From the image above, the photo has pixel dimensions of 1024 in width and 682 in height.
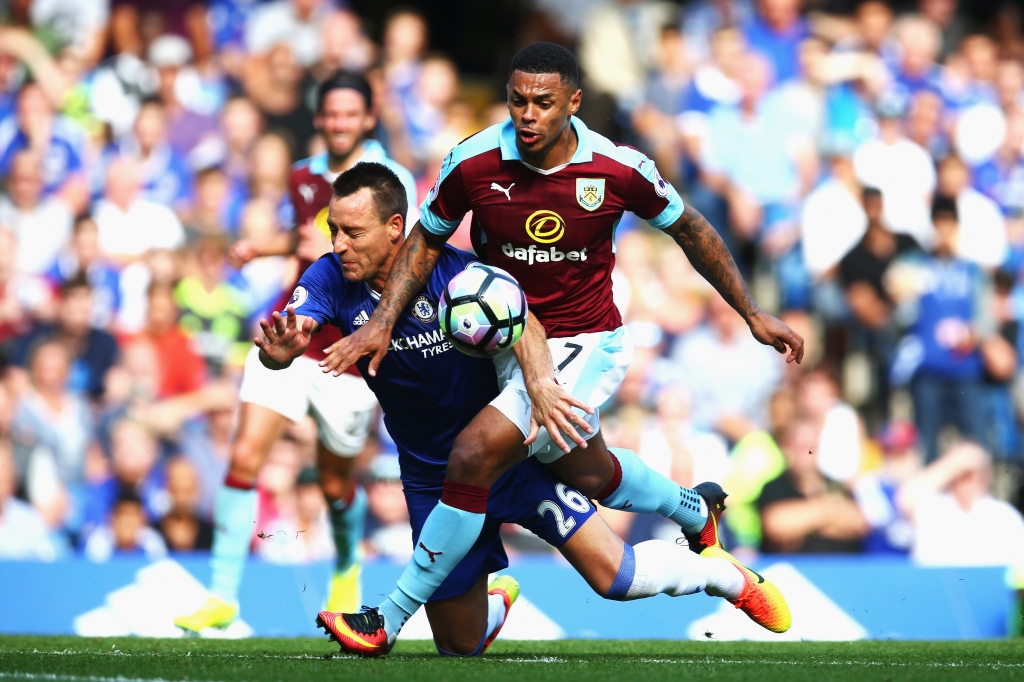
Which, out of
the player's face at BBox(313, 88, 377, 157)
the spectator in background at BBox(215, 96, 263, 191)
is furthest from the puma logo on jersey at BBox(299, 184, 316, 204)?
the spectator in background at BBox(215, 96, 263, 191)

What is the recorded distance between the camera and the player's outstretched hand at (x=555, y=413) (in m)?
5.09

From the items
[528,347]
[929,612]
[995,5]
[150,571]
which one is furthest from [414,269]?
[995,5]

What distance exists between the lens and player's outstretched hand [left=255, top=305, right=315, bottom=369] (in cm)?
503

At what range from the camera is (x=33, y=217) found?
1074cm

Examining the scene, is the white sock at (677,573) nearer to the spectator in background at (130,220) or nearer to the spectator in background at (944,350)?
the spectator in background at (944,350)

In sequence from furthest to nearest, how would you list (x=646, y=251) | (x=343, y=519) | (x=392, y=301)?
(x=646, y=251), (x=343, y=519), (x=392, y=301)

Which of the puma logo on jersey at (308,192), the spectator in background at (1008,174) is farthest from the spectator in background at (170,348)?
the spectator in background at (1008,174)

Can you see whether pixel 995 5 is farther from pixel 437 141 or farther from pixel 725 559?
pixel 725 559

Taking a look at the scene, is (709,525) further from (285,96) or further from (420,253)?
(285,96)

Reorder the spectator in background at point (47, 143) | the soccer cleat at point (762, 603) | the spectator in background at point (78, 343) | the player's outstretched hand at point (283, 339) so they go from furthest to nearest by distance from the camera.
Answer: the spectator in background at point (47, 143) → the spectator in background at point (78, 343) → the soccer cleat at point (762, 603) → the player's outstretched hand at point (283, 339)

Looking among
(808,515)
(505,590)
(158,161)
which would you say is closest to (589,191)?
(505,590)

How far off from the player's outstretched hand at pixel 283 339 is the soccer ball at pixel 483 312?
57 cm

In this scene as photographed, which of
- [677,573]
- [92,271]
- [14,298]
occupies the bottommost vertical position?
[677,573]

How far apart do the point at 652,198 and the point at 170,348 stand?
17.9ft
